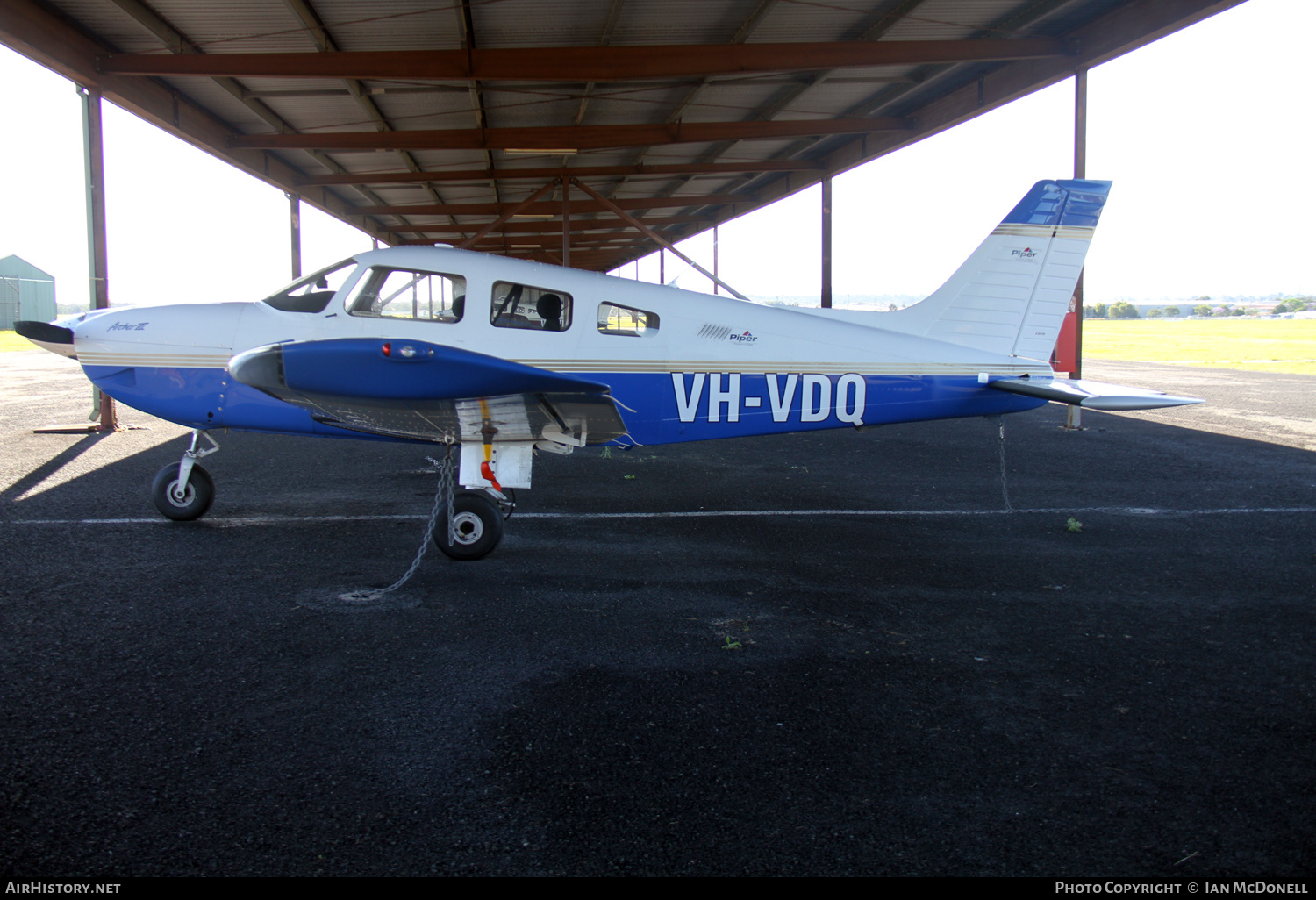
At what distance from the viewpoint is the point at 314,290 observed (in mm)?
6367

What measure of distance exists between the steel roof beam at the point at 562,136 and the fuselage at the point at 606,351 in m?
8.27

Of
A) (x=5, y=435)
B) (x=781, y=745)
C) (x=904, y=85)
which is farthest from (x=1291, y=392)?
(x=5, y=435)

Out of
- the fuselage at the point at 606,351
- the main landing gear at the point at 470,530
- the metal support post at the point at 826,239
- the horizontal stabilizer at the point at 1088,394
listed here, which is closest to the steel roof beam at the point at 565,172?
the metal support post at the point at 826,239

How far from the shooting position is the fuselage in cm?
619

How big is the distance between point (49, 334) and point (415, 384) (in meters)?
3.81

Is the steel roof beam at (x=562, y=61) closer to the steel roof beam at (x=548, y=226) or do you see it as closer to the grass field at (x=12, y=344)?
the steel roof beam at (x=548, y=226)

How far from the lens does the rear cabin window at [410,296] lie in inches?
243

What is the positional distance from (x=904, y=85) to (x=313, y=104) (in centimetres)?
916

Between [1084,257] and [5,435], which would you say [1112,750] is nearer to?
[1084,257]

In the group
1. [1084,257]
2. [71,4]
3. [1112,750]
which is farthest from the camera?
[71,4]

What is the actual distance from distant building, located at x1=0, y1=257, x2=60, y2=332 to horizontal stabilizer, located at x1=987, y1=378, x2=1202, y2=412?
5541 cm

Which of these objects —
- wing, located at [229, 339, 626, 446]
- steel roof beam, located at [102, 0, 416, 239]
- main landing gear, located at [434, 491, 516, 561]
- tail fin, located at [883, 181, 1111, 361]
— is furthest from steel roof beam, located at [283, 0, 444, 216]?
tail fin, located at [883, 181, 1111, 361]

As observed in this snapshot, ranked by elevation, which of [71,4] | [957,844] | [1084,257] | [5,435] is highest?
[71,4]

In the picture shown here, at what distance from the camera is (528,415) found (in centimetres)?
560
